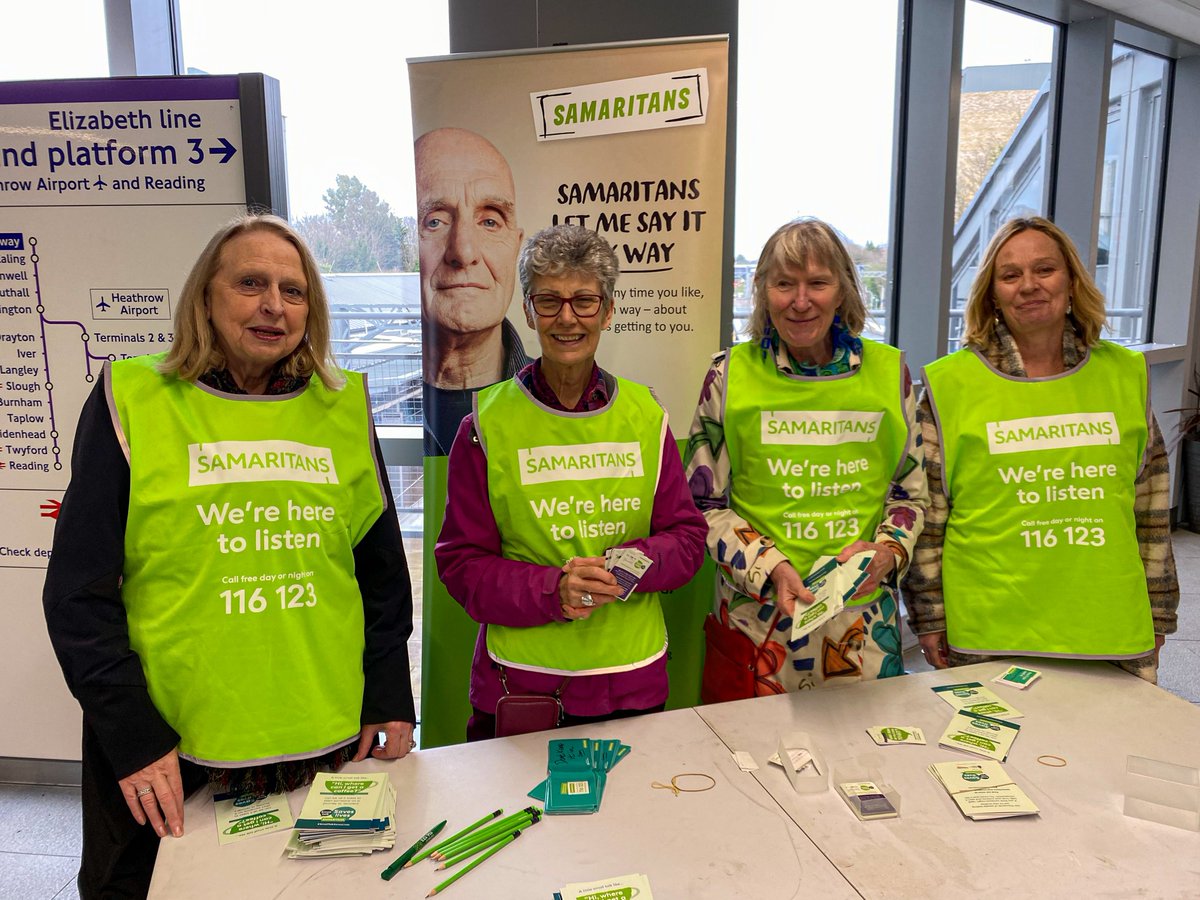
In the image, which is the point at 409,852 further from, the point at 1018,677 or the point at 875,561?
the point at 1018,677

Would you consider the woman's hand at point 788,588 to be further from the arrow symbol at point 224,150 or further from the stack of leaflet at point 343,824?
the arrow symbol at point 224,150

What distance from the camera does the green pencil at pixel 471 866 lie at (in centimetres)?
119

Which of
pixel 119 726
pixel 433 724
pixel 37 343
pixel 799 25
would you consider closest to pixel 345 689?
pixel 119 726

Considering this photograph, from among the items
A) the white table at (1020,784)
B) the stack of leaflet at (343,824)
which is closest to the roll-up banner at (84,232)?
the stack of leaflet at (343,824)

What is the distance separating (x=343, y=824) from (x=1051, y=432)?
70.2 inches

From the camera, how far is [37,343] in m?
2.63

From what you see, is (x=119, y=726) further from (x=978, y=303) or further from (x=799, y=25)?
(x=799, y=25)

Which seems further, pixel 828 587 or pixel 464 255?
pixel 464 255

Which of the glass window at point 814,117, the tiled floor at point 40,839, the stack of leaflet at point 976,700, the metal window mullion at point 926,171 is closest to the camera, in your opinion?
the stack of leaflet at point 976,700

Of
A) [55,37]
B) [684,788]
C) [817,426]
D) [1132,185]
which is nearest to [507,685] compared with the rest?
[684,788]

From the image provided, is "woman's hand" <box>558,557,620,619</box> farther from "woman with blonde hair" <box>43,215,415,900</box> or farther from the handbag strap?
"woman with blonde hair" <box>43,215,415,900</box>

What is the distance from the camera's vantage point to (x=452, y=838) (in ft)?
4.27

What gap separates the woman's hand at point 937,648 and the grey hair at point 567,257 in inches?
46.9

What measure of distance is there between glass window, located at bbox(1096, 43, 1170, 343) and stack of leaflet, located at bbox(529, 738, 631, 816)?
5354 millimetres
